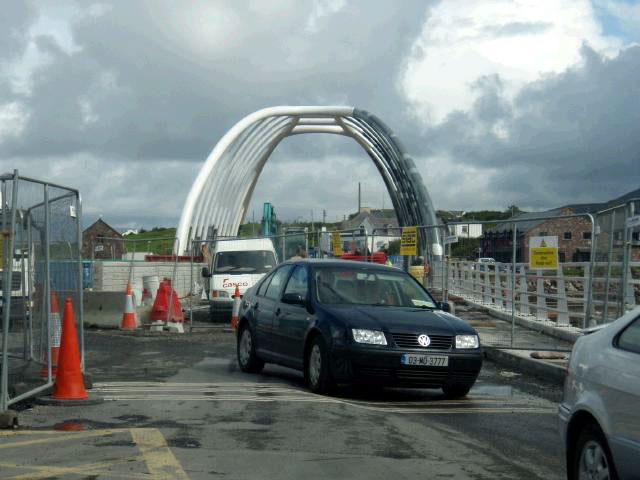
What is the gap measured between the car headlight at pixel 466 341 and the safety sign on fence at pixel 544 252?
3.69 metres

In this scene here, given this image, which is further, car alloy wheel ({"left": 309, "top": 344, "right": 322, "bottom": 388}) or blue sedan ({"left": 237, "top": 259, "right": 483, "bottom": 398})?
car alloy wheel ({"left": 309, "top": 344, "right": 322, "bottom": 388})

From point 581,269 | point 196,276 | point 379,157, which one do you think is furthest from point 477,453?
point 379,157

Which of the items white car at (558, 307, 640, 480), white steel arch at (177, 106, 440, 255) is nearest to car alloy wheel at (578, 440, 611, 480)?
white car at (558, 307, 640, 480)

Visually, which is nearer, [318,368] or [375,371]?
[375,371]

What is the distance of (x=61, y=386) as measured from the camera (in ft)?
30.3

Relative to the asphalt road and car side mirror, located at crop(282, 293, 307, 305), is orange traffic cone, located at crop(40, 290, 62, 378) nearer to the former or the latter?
the asphalt road

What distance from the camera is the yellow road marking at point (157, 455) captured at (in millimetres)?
6254

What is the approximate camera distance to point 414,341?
10211 mm

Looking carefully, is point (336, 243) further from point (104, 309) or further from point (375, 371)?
point (375, 371)

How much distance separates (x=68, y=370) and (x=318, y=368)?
2.65 meters

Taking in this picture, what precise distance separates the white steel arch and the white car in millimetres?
53167

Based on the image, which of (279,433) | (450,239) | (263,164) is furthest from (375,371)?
(263,164)

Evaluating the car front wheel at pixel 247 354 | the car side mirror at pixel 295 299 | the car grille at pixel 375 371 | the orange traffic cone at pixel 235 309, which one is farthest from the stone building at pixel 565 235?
the orange traffic cone at pixel 235 309

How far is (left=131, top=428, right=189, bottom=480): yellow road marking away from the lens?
6254 mm
